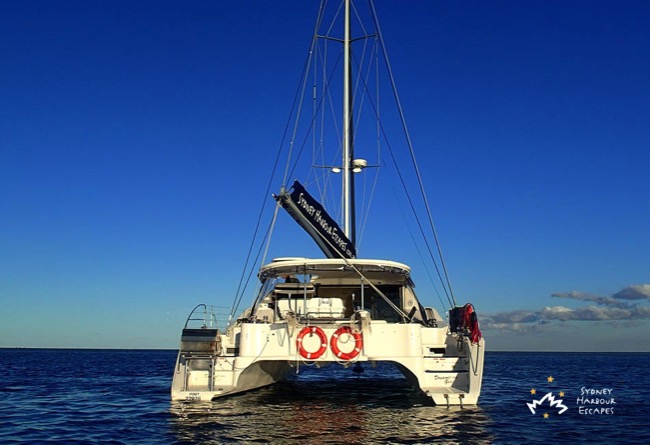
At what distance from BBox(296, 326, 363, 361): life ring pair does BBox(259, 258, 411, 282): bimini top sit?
5.92ft

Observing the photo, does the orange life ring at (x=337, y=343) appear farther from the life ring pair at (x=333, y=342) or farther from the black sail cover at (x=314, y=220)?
A: the black sail cover at (x=314, y=220)

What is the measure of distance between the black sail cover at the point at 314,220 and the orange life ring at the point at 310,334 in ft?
8.32

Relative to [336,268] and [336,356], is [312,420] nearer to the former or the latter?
[336,356]

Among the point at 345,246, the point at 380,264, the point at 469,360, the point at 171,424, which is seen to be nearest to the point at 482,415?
the point at 469,360

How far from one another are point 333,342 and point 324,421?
1819 mm

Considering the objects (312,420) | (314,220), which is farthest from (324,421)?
(314,220)

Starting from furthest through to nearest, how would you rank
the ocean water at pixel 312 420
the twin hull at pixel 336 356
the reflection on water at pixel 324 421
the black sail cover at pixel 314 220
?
the black sail cover at pixel 314 220 → the twin hull at pixel 336 356 → the ocean water at pixel 312 420 → the reflection on water at pixel 324 421

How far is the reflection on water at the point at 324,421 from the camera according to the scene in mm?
10336

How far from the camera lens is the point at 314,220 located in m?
15.5

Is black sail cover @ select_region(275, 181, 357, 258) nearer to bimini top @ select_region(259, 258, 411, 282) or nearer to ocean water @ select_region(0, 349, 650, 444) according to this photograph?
bimini top @ select_region(259, 258, 411, 282)

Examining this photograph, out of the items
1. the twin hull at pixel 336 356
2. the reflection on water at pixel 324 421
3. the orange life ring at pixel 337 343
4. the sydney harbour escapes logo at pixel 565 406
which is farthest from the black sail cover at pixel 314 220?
the sydney harbour escapes logo at pixel 565 406

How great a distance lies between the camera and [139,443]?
10.1 metres

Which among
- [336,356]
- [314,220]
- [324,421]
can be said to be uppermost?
[314,220]

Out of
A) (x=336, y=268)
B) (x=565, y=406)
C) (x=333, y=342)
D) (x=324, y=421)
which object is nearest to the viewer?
(x=324, y=421)
